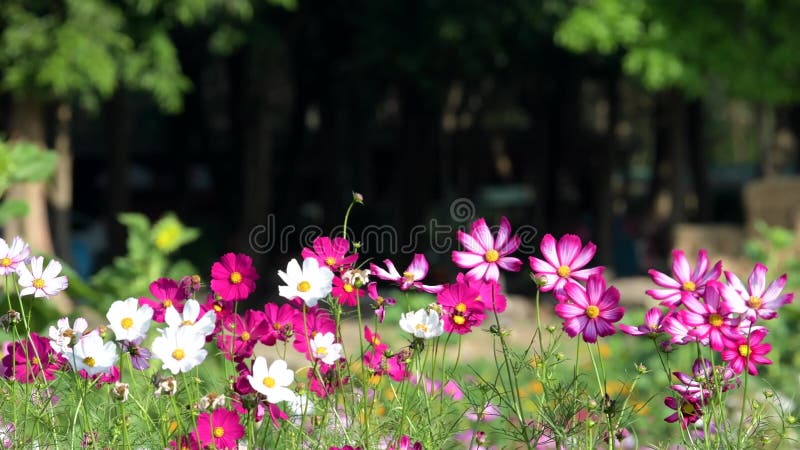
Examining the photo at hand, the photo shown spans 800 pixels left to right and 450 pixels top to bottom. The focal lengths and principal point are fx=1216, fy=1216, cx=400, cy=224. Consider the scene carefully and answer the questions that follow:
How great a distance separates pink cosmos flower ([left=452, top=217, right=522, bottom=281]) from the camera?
8.13 ft

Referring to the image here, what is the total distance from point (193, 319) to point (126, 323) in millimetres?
126

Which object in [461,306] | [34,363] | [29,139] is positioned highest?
[461,306]

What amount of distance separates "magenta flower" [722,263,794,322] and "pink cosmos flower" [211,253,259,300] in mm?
951

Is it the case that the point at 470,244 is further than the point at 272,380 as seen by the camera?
Yes

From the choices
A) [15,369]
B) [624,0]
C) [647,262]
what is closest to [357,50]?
[624,0]

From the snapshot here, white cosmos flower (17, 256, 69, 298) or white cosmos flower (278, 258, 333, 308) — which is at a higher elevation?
white cosmos flower (278, 258, 333, 308)

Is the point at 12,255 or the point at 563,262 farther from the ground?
the point at 563,262

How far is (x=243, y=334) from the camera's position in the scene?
2.49 m

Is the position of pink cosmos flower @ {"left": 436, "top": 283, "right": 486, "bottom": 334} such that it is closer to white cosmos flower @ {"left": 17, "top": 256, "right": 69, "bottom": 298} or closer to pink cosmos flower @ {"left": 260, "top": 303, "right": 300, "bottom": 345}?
A: pink cosmos flower @ {"left": 260, "top": 303, "right": 300, "bottom": 345}

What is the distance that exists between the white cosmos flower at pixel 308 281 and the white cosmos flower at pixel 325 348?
3.2 inches

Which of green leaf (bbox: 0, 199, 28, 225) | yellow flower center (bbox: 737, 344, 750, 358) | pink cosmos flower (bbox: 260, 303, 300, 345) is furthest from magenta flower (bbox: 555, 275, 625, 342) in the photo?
green leaf (bbox: 0, 199, 28, 225)

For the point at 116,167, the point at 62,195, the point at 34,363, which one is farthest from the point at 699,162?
the point at 34,363

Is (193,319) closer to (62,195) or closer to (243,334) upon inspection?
(243,334)

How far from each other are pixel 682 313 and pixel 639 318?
512cm
